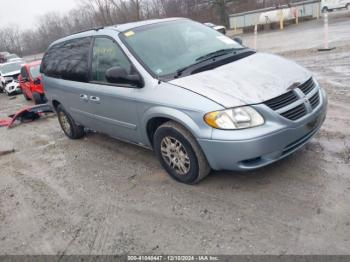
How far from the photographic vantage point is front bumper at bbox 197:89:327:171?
3245mm

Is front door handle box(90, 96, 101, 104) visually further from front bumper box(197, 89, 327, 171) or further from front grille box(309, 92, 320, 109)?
front grille box(309, 92, 320, 109)

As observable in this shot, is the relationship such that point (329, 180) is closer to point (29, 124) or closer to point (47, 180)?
point (47, 180)

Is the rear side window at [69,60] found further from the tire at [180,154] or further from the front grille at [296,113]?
the front grille at [296,113]

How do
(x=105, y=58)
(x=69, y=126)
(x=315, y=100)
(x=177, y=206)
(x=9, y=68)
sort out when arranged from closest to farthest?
(x=177, y=206) < (x=315, y=100) < (x=105, y=58) < (x=69, y=126) < (x=9, y=68)

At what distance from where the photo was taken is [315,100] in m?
3.79

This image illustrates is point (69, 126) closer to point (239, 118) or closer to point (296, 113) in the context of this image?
point (239, 118)

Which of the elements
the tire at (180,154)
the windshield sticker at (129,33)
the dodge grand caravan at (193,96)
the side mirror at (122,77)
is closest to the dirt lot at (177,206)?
the tire at (180,154)

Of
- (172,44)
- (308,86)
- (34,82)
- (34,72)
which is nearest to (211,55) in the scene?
(172,44)

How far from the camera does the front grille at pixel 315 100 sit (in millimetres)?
3692

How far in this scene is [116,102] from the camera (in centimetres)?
443

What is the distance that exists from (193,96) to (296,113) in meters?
1.07

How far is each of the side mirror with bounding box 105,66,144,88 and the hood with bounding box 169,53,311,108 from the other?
45 centimetres

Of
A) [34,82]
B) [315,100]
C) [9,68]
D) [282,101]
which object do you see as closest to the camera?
[282,101]

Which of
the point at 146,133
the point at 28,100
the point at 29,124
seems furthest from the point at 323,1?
the point at 146,133
